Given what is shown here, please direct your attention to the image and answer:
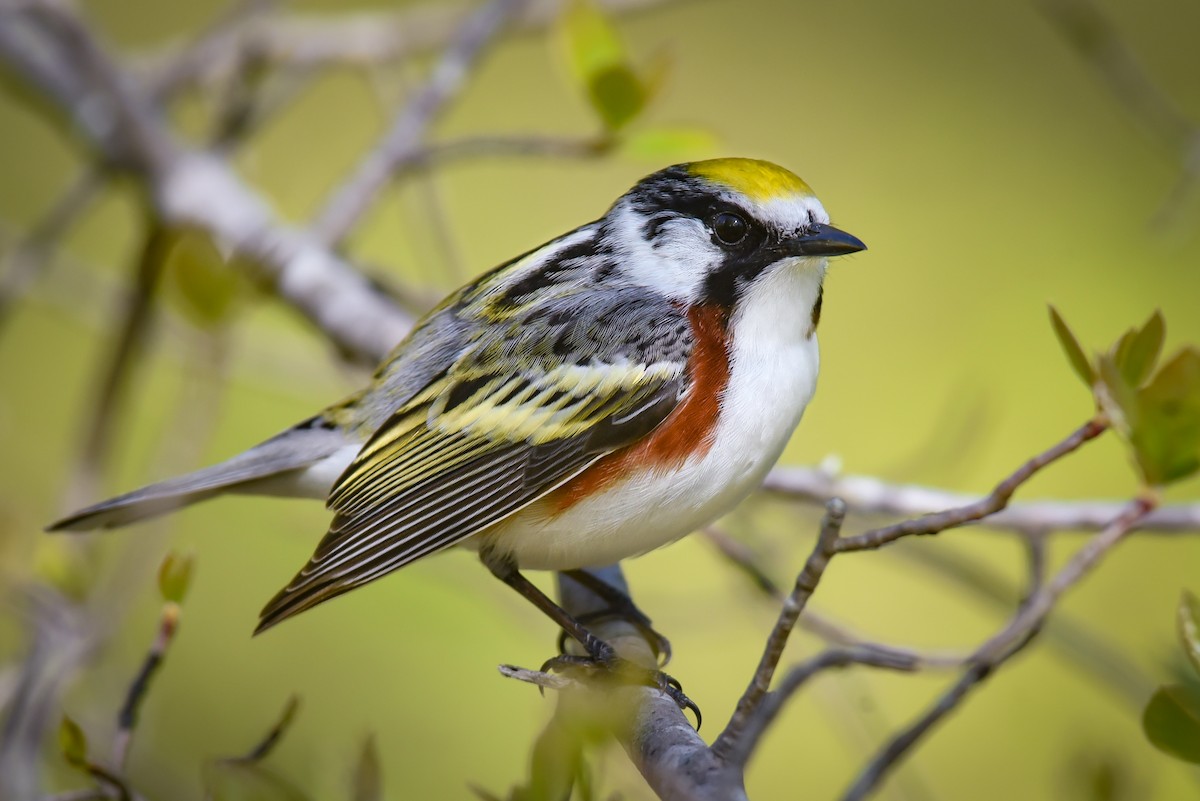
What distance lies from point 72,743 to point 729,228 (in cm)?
112

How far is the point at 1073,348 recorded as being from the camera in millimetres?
1256

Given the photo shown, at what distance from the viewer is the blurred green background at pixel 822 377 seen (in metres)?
3.31

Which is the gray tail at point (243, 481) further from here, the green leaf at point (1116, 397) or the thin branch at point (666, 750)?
the green leaf at point (1116, 397)

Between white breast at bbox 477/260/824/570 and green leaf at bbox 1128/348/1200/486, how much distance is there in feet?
1.85

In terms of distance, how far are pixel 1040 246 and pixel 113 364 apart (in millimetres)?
3368

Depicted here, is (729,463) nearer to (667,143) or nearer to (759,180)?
(759,180)

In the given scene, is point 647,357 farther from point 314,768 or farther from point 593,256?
point 314,768

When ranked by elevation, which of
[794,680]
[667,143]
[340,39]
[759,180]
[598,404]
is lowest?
[794,680]

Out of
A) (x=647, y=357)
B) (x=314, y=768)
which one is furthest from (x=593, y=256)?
(x=314, y=768)

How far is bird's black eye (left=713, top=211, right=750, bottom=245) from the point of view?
185 cm

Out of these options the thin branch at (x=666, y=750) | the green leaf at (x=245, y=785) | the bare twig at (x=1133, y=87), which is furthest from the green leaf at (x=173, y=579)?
the bare twig at (x=1133, y=87)

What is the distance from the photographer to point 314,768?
122 cm

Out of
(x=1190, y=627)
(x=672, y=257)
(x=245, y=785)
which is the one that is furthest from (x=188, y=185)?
(x=1190, y=627)

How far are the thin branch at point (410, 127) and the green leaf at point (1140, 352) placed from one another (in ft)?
5.25
